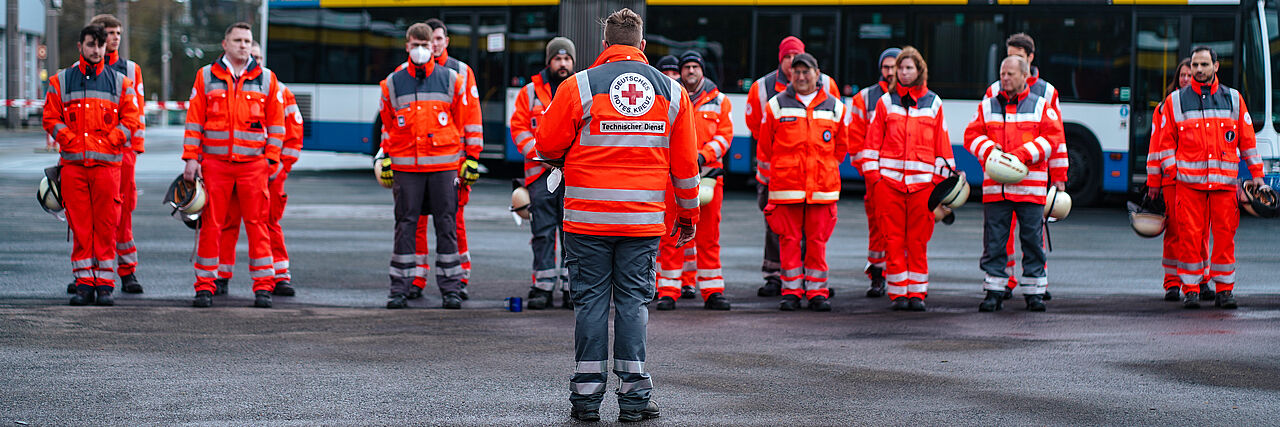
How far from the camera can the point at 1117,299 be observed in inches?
388

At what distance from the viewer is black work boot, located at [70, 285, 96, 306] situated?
8.88 meters

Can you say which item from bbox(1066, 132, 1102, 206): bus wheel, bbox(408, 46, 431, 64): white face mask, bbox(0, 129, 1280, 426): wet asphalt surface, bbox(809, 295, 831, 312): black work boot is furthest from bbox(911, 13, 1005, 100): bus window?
bbox(408, 46, 431, 64): white face mask

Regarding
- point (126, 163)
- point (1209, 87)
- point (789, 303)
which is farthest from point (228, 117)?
point (1209, 87)

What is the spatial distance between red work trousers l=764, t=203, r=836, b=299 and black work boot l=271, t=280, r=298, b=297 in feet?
10.9

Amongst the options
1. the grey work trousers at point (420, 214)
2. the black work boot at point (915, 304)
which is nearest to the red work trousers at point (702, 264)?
the black work boot at point (915, 304)

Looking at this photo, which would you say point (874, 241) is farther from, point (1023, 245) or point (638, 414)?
point (638, 414)

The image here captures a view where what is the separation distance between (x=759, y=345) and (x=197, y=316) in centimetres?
346

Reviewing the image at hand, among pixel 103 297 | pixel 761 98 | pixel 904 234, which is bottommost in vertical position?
pixel 103 297

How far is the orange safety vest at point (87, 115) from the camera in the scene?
353 inches

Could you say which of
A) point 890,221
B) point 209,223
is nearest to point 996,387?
point 890,221

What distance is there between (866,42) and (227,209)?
11793 mm

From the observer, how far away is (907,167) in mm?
9109

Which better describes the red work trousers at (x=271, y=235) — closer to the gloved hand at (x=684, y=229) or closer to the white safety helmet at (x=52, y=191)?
the white safety helmet at (x=52, y=191)

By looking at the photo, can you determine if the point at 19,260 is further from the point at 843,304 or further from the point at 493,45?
the point at 493,45
